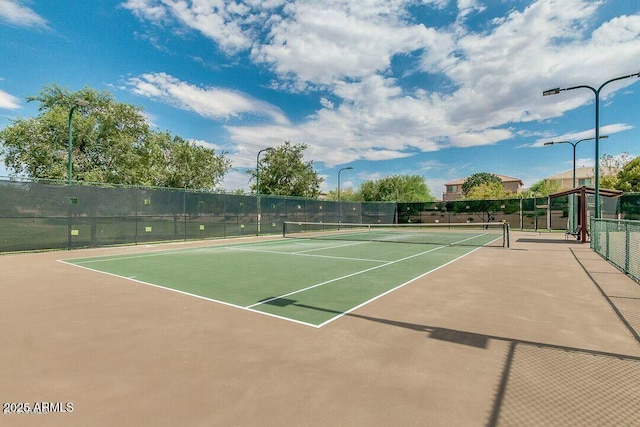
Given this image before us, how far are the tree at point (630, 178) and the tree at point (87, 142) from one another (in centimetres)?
5704

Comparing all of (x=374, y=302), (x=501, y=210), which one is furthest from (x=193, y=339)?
(x=501, y=210)

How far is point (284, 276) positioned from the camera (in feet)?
28.5

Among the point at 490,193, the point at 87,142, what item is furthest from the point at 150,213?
the point at 490,193

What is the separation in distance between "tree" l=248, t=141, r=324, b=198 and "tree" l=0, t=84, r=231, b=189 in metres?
14.5

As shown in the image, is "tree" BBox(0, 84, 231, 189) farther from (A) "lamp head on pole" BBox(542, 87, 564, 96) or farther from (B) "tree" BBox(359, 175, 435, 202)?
(B) "tree" BBox(359, 175, 435, 202)

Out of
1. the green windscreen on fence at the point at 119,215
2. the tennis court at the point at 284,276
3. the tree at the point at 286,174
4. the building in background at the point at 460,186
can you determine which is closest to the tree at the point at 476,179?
the building in background at the point at 460,186

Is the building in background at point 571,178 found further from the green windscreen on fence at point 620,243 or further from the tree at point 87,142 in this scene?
the tree at point 87,142

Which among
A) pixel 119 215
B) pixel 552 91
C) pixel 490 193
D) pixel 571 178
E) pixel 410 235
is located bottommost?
pixel 410 235

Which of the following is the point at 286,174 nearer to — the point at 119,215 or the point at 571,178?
the point at 119,215

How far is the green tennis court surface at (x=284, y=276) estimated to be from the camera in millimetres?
5992

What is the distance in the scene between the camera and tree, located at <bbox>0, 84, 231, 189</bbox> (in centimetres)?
2639

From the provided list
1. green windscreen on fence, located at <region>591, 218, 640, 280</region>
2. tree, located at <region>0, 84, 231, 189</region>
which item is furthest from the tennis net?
tree, located at <region>0, 84, 231, 189</region>

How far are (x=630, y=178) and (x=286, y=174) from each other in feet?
146

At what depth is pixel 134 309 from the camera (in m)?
5.73
